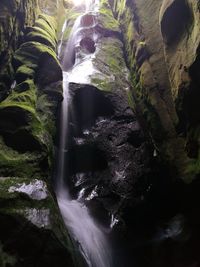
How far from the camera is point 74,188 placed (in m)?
10.6

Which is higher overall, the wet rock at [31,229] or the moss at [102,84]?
the moss at [102,84]

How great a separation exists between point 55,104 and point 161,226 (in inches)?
235

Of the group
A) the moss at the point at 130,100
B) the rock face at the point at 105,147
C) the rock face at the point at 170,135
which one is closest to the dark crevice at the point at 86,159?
the rock face at the point at 105,147

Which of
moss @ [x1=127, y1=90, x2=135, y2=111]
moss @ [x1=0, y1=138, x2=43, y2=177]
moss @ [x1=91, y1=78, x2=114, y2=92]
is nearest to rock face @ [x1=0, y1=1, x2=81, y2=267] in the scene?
moss @ [x1=0, y1=138, x2=43, y2=177]

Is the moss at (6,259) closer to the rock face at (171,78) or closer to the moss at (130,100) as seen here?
the rock face at (171,78)

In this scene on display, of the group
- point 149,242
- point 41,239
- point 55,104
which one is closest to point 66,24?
point 55,104

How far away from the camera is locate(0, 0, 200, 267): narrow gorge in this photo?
6.69 metres

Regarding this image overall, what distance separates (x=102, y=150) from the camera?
11312 millimetres

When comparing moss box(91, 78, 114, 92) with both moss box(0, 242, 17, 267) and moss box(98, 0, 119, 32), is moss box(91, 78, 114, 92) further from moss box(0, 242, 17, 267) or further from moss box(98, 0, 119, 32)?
moss box(0, 242, 17, 267)

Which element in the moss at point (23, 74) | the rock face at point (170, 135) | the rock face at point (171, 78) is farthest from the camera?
the moss at point (23, 74)

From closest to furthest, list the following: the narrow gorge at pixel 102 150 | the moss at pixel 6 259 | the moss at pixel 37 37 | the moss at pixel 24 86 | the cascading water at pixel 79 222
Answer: the moss at pixel 6 259 < the narrow gorge at pixel 102 150 < the cascading water at pixel 79 222 < the moss at pixel 24 86 < the moss at pixel 37 37

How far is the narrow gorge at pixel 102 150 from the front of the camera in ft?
22.0

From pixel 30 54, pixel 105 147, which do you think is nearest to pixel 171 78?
pixel 105 147

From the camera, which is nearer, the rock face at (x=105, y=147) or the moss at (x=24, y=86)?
the rock face at (x=105, y=147)
